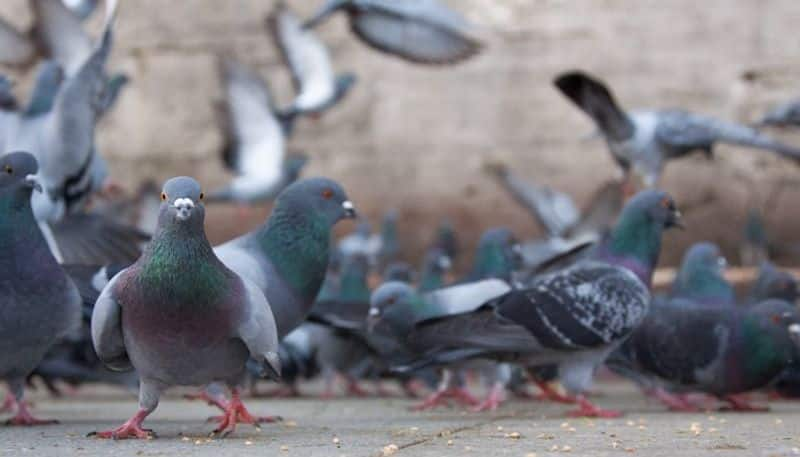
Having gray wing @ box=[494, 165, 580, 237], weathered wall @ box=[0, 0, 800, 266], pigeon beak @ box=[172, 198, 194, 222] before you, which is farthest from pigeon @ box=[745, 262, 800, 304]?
weathered wall @ box=[0, 0, 800, 266]

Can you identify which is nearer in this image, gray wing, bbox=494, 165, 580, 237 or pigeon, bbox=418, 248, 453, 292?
pigeon, bbox=418, 248, 453, 292

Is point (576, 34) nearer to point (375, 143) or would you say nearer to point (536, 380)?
point (375, 143)

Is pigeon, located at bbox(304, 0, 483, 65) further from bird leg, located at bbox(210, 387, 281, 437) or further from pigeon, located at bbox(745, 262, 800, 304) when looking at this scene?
bird leg, located at bbox(210, 387, 281, 437)

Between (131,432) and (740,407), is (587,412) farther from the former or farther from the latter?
(131,432)

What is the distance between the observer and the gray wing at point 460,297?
26.9 feet

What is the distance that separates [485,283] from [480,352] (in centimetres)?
113

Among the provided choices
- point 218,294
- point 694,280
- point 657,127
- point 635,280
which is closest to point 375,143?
point 657,127

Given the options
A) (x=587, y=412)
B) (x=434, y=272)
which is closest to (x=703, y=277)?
(x=434, y=272)

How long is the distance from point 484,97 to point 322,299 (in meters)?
7.23

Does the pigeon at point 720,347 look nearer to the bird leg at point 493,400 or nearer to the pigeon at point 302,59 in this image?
the bird leg at point 493,400

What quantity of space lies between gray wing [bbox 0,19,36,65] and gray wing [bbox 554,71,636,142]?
5.02 metres

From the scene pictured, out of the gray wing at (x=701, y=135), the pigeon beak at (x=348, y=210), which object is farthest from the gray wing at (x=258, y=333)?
the gray wing at (x=701, y=135)

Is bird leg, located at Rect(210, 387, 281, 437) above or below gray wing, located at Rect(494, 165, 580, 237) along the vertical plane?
below

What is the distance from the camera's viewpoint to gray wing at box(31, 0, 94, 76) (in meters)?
12.8
